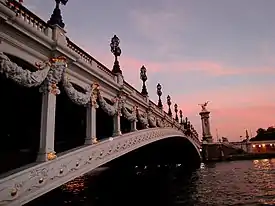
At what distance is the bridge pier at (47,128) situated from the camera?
809 cm

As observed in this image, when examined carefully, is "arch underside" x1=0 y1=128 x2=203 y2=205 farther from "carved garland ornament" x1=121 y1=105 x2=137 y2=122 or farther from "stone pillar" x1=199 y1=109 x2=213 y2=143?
"stone pillar" x1=199 y1=109 x2=213 y2=143

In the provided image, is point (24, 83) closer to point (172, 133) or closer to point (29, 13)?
point (29, 13)

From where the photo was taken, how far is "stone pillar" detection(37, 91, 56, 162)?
26.5 ft

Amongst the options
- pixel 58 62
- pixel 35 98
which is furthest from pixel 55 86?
pixel 35 98

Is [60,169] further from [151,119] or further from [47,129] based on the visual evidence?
[151,119]

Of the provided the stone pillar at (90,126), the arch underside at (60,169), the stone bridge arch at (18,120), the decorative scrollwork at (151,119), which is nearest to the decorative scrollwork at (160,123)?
the decorative scrollwork at (151,119)

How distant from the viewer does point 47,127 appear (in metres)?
8.27

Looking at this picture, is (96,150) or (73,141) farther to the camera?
(73,141)

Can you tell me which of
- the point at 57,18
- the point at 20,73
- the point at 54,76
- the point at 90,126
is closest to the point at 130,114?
the point at 90,126

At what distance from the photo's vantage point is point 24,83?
23.7 ft

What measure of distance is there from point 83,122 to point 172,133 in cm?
1321

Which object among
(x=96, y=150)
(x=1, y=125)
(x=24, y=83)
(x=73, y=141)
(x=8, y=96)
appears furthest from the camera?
(x=73, y=141)

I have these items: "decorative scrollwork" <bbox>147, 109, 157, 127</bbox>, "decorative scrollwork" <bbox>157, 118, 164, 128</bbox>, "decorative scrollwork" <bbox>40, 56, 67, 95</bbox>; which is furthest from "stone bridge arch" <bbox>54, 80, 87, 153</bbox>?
"decorative scrollwork" <bbox>157, 118, 164, 128</bbox>

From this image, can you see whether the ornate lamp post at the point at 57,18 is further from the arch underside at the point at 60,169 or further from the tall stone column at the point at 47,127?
the arch underside at the point at 60,169
